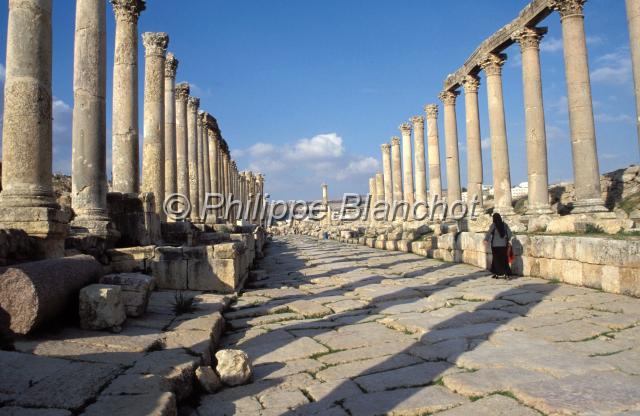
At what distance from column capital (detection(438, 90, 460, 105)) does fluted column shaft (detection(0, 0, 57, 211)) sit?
19.6m

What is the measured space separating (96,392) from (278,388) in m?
1.25

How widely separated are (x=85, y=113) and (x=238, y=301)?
14.4 ft

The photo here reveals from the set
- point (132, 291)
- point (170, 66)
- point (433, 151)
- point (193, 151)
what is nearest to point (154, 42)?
point (170, 66)

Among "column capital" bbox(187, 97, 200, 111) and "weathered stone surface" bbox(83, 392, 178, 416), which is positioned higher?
"column capital" bbox(187, 97, 200, 111)

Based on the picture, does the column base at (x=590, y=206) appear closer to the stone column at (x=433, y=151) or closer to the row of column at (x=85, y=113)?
the row of column at (x=85, y=113)

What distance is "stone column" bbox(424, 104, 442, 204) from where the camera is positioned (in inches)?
1050

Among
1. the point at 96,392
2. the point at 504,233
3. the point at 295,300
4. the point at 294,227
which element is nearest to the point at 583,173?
the point at 504,233

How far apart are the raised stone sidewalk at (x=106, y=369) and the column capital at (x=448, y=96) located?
2085 cm

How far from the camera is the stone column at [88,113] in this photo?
8.61 meters

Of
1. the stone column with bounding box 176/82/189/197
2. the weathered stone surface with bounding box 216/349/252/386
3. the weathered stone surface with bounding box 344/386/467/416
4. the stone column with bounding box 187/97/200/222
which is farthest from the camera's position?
the stone column with bounding box 187/97/200/222

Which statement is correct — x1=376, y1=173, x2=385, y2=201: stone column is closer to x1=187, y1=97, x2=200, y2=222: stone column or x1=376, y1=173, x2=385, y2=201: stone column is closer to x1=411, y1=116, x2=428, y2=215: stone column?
x1=411, y1=116, x2=428, y2=215: stone column

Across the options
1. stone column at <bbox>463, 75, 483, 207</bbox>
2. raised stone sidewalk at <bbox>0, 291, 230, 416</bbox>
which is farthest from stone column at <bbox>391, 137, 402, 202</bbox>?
raised stone sidewalk at <bbox>0, 291, 230, 416</bbox>

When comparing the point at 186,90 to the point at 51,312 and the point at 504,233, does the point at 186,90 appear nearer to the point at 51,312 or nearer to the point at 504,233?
the point at 504,233

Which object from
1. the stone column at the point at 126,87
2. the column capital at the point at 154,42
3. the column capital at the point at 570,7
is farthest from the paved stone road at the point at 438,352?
the column capital at the point at 570,7
